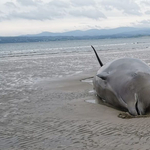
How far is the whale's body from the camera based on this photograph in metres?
6.38

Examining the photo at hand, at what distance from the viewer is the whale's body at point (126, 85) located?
6.38 meters

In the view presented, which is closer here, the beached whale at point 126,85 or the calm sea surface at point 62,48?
the beached whale at point 126,85

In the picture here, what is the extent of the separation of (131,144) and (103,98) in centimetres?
346

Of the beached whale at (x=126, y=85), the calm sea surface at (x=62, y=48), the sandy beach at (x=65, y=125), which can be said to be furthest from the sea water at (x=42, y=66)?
the calm sea surface at (x=62, y=48)

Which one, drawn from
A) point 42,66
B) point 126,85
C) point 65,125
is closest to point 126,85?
point 126,85

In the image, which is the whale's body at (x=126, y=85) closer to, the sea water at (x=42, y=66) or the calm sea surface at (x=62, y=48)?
the sea water at (x=42, y=66)

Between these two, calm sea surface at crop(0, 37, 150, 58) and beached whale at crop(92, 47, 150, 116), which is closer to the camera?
beached whale at crop(92, 47, 150, 116)

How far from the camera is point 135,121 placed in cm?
592

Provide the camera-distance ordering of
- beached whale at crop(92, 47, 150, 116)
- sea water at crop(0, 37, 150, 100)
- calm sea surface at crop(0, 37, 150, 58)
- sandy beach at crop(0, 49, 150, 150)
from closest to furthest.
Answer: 1. sandy beach at crop(0, 49, 150, 150)
2. beached whale at crop(92, 47, 150, 116)
3. sea water at crop(0, 37, 150, 100)
4. calm sea surface at crop(0, 37, 150, 58)

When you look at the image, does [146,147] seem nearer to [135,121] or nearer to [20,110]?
[135,121]

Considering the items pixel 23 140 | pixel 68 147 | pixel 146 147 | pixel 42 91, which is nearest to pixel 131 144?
pixel 146 147

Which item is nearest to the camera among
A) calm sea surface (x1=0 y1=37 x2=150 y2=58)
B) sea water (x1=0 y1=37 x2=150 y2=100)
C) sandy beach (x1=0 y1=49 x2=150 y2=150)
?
sandy beach (x1=0 y1=49 x2=150 y2=150)

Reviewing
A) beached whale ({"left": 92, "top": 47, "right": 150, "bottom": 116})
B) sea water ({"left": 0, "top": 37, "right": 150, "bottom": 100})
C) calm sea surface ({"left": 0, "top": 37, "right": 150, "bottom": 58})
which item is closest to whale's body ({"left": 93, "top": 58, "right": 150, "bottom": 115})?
beached whale ({"left": 92, "top": 47, "right": 150, "bottom": 116})

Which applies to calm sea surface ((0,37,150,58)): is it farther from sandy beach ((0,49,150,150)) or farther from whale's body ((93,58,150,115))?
whale's body ((93,58,150,115))
